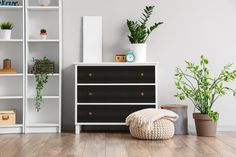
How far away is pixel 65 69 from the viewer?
5.14 metres

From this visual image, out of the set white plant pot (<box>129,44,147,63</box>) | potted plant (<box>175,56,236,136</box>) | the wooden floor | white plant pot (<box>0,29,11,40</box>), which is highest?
white plant pot (<box>0,29,11,40</box>)

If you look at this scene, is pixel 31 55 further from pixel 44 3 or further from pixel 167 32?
pixel 167 32

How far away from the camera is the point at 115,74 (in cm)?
476

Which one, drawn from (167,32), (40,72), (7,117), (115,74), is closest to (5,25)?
(40,72)

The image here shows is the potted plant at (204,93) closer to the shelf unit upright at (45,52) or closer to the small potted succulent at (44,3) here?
the shelf unit upright at (45,52)

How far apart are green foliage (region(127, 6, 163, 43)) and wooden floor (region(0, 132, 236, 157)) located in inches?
45.9

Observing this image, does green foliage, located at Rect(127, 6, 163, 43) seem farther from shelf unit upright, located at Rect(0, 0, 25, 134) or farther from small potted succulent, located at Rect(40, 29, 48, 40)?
shelf unit upright, located at Rect(0, 0, 25, 134)

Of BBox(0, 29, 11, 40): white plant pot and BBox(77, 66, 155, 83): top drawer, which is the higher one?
BBox(0, 29, 11, 40): white plant pot

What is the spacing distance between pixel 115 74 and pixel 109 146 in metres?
1.15

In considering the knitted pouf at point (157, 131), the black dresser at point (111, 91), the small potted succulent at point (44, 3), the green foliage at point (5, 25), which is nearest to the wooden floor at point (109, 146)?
the knitted pouf at point (157, 131)

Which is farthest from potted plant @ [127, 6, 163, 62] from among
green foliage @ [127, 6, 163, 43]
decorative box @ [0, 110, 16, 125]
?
decorative box @ [0, 110, 16, 125]

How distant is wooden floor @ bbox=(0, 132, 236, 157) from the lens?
136 inches

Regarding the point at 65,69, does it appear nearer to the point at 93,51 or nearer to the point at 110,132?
the point at 93,51

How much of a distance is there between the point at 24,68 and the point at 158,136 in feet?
5.83
